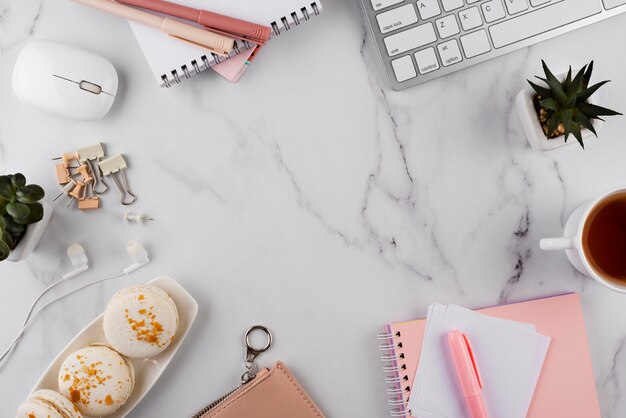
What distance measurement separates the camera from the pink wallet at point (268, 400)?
78 cm

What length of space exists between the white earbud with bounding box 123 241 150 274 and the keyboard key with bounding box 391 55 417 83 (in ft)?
1.26

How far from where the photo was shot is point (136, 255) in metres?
0.78

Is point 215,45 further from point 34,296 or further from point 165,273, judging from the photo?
point 34,296

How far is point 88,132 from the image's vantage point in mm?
800

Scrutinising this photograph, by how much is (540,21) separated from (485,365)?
0.43m

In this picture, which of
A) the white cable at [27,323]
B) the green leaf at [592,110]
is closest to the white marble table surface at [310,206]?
the white cable at [27,323]

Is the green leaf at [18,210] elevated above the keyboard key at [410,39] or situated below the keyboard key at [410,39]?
below

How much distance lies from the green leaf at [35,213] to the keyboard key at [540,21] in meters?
0.58

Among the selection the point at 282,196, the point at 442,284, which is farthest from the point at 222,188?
the point at 442,284

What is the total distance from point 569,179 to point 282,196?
1.21ft

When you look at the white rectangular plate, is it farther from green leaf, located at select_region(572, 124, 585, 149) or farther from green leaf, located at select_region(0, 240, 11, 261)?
green leaf, located at select_region(572, 124, 585, 149)

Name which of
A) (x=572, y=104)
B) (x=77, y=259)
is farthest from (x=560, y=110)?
(x=77, y=259)

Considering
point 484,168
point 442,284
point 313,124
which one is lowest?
point 442,284

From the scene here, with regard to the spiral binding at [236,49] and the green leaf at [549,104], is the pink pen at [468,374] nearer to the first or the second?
the green leaf at [549,104]
